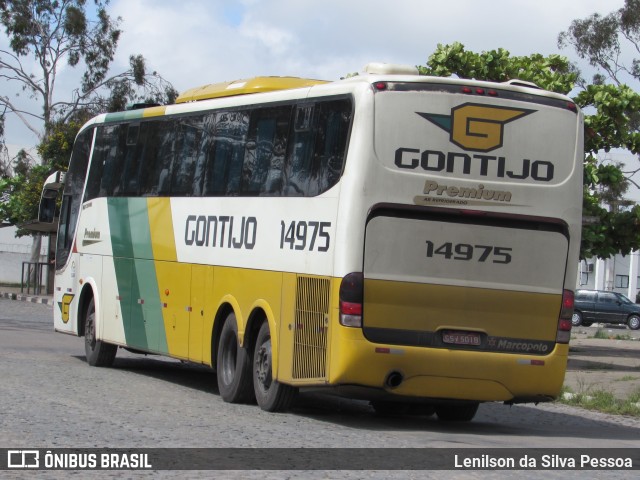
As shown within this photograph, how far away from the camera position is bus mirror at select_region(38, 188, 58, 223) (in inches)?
810

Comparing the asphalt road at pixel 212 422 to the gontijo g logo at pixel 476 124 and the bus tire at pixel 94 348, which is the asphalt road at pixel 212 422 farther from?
the gontijo g logo at pixel 476 124

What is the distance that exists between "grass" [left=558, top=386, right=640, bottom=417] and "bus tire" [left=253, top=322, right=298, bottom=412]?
5.33 m

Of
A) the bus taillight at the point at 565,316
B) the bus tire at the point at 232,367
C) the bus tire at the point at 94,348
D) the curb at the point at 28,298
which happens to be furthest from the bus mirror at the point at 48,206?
the curb at the point at 28,298

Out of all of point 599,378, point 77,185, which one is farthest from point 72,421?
point 599,378

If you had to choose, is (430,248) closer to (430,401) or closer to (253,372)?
(430,401)

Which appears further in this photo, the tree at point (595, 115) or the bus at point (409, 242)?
the tree at point (595, 115)

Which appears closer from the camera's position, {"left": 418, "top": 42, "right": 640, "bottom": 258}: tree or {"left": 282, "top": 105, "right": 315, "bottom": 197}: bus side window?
{"left": 282, "top": 105, "right": 315, "bottom": 197}: bus side window

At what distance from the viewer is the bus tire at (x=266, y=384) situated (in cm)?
1312

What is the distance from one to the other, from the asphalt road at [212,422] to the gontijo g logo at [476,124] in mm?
2995

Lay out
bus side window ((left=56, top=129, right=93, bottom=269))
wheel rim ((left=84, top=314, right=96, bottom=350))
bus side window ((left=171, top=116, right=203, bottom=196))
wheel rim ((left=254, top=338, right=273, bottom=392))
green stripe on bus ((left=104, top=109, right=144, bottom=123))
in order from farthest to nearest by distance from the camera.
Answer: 1. bus side window ((left=56, top=129, right=93, bottom=269))
2. wheel rim ((left=84, top=314, right=96, bottom=350))
3. green stripe on bus ((left=104, top=109, right=144, bottom=123))
4. bus side window ((left=171, top=116, right=203, bottom=196))
5. wheel rim ((left=254, top=338, right=273, bottom=392))

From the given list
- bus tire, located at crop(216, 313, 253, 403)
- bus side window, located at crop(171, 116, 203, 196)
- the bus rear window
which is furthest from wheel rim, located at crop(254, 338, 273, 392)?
bus side window, located at crop(171, 116, 203, 196)

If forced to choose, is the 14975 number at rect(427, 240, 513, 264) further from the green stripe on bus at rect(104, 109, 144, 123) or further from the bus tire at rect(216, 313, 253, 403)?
the green stripe on bus at rect(104, 109, 144, 123)

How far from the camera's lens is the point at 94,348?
18.7 metres

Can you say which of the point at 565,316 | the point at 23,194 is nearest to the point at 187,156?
the point at 565,316
